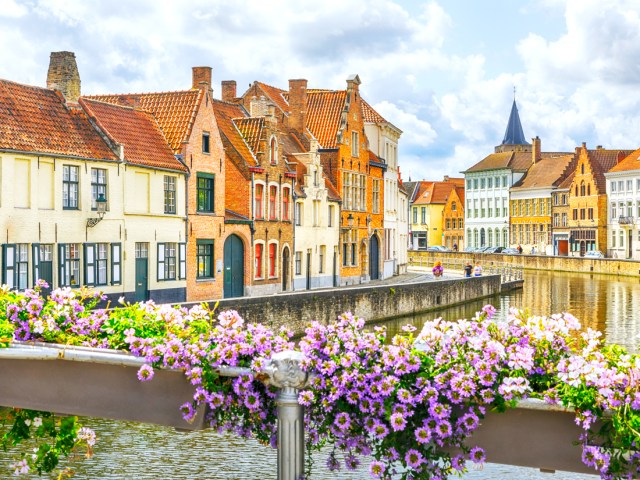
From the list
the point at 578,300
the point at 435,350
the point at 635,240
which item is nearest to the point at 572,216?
the point at 635,240

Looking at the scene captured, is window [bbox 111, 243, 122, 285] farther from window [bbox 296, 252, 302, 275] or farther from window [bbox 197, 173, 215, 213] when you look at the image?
window [bbox 296, 252, 302, 275]

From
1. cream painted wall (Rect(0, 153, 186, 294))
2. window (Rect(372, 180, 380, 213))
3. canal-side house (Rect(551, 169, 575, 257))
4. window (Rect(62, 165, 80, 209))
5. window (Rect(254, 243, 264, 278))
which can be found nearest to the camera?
cream painted wall (Rect(0, 153, 186, 294))

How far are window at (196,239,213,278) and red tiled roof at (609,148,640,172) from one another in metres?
51.9

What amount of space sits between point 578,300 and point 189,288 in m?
21.5

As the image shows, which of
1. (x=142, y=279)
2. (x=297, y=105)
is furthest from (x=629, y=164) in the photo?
(x=142, y=279)

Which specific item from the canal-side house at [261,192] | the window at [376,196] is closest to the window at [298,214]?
the canal-side house at [261,192]

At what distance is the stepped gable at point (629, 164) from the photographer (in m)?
75.8

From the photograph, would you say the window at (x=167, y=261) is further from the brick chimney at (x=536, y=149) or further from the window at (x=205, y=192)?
the brick chimney at (x=536, y=149)

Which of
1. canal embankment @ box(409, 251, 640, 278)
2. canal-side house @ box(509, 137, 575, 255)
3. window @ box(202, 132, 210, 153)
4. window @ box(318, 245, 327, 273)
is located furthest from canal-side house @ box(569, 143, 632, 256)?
window @ box(202, 132, 210, 153)

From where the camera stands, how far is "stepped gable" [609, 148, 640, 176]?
75750 mm

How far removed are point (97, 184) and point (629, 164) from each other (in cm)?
5873

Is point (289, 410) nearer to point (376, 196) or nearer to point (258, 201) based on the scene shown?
point (258, 201)

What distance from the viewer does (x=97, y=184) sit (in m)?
26.5

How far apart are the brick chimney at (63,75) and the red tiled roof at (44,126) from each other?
0.97 m
